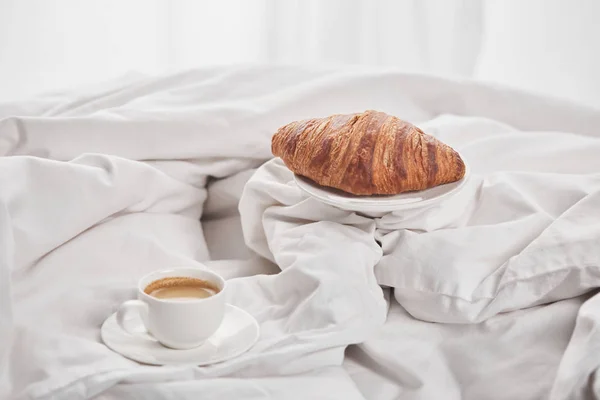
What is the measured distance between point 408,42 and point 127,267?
5.77 ft

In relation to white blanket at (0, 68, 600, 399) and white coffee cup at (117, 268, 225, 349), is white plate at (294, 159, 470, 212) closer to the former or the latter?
white blanket at (0, 68, 600, 399)

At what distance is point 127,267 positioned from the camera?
0.96 metres

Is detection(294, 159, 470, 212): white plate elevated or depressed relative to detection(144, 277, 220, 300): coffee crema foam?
elevated

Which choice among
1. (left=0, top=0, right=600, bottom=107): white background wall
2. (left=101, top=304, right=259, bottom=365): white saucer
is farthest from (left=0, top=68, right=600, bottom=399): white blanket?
(left=0, top=0, right=600, bottom=107): white background wall

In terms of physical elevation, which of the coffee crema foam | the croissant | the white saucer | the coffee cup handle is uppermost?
the croissant

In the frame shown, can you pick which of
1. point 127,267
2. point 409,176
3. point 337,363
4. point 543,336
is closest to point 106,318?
point 127,267

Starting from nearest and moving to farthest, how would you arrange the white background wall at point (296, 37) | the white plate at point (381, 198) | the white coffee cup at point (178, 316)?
the white coffee cup at point (178, 316), the white plate at point (381, 198), the white background wall at point (296, 37)

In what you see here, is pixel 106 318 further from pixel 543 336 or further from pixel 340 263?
pixel 543 336

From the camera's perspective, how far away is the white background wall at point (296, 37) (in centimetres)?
250

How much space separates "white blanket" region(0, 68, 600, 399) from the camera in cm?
81

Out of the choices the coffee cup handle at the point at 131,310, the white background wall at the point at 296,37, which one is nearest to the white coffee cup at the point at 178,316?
the coffee cup handle at the point at 131,310

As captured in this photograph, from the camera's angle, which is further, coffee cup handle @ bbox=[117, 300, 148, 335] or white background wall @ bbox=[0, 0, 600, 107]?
white background wall @ bbox=[0, 0, 600, 107]

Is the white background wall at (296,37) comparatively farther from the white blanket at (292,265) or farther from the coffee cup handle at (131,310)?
the coffee cup handle at (131,310)

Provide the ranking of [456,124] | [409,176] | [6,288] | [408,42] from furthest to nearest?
[408,42]
[456,124]
[409,176]
[6,288]
